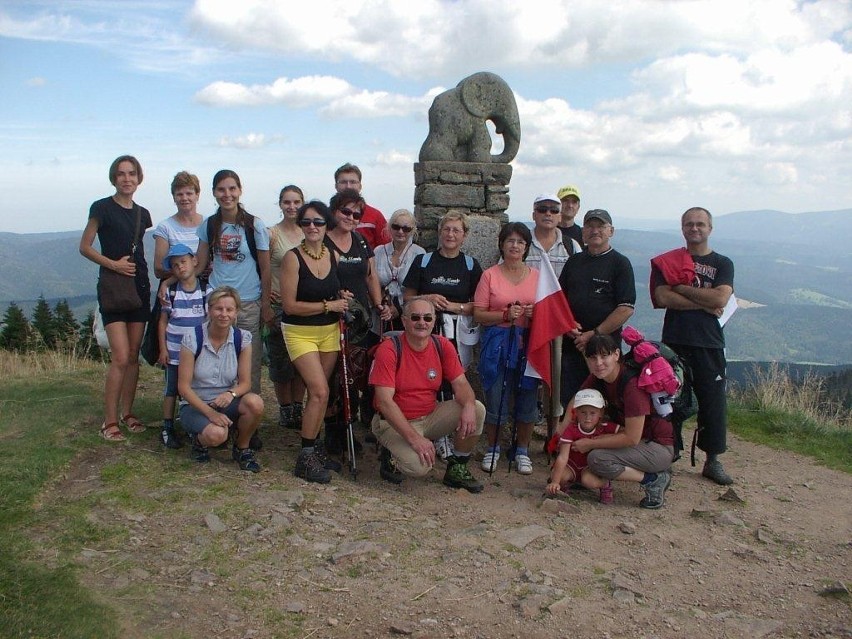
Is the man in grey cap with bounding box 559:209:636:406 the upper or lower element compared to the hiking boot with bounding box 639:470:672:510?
upper

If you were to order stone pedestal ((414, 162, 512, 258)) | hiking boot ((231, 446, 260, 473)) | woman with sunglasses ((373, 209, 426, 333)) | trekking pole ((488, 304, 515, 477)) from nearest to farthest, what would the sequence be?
hiking boot ((231, 446, 260, 473)), trekking pole ((488, 304, 515, 477)), woman with sunglasses ((373, 209, 426, 333)), stone pedestal ((414, 162, 512, 258))

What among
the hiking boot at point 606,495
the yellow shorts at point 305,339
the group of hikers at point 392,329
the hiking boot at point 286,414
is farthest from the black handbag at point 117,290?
the hiking boot at point 606,495

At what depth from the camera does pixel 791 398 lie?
10.2 metres

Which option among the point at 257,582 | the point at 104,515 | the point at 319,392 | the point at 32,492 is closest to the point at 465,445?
the point at 319,392

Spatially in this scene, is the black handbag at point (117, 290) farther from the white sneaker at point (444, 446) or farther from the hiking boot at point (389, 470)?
the white sneaker at point (444, 446)

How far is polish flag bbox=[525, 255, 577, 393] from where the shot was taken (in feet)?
21.3

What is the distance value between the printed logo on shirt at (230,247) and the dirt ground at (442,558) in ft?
6.11

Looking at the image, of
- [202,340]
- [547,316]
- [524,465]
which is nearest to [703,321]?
[547,316]

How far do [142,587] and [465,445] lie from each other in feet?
9.91

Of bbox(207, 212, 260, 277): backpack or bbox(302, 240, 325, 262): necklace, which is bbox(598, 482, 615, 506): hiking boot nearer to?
bbox(302, 240, 325, 262): necklace

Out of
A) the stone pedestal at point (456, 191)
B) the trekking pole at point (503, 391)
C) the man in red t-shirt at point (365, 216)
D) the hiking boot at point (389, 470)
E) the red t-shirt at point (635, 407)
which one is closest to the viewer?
the red t-shirt at point (635, 407)

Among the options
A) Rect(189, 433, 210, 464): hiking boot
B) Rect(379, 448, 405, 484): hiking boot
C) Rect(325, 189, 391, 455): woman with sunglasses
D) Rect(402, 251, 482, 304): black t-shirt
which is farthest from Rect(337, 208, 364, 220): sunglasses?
Rect(189, 433, 210, 464): hiking boot

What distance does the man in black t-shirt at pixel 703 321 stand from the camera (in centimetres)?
644

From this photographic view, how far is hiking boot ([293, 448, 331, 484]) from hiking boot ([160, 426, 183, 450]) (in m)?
1.26
